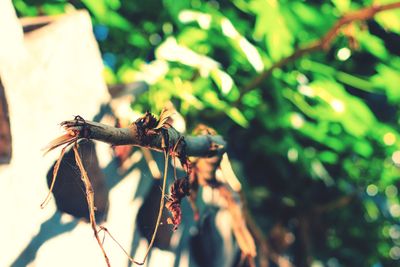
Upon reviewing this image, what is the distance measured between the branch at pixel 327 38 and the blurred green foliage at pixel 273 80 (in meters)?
0.04

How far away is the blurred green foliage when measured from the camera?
64.4 inches

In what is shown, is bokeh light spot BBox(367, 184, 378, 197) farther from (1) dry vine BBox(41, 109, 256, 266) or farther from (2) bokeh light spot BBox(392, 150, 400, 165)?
(1) dry vine BBox(41, 109, 256, 266)

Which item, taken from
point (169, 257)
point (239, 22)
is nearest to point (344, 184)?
point (239, 22)

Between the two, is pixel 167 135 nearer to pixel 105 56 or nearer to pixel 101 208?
pixel 101 208

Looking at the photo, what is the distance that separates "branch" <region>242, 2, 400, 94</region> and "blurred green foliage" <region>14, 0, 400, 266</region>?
0.04m

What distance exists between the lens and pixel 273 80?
1769 mm

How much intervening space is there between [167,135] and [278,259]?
6.87ft

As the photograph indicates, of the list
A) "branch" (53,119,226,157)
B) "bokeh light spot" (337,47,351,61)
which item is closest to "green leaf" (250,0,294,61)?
"bokeh light spot" (337,47,351,61)

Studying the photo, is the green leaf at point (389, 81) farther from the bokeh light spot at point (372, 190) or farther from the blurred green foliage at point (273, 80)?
the bokeh light spot at point (372, 190)

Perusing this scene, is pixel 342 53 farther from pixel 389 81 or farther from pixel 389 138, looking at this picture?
pixel 389 138

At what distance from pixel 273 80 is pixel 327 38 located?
30cm

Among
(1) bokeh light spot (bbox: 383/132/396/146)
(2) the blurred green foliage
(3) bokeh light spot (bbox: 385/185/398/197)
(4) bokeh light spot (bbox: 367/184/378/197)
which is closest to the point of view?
(2) the blurred green foliage

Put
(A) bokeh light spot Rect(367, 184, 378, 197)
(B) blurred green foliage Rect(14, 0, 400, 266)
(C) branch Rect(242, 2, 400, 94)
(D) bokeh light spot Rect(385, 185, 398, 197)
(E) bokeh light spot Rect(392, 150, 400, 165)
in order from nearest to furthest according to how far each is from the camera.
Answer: (C) branch Rect(242, 2, 400, 94), (B) blurred green foliage Rect(14, 0, 400, 266), (E) bokeh light spot Rect(392, 150, 400, 165), (A) bokeh light spot Rect(367, 184, 378, 197), (D) bokeh light spot Rect(385, 185, 398, 197)

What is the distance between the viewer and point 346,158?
249 cm
